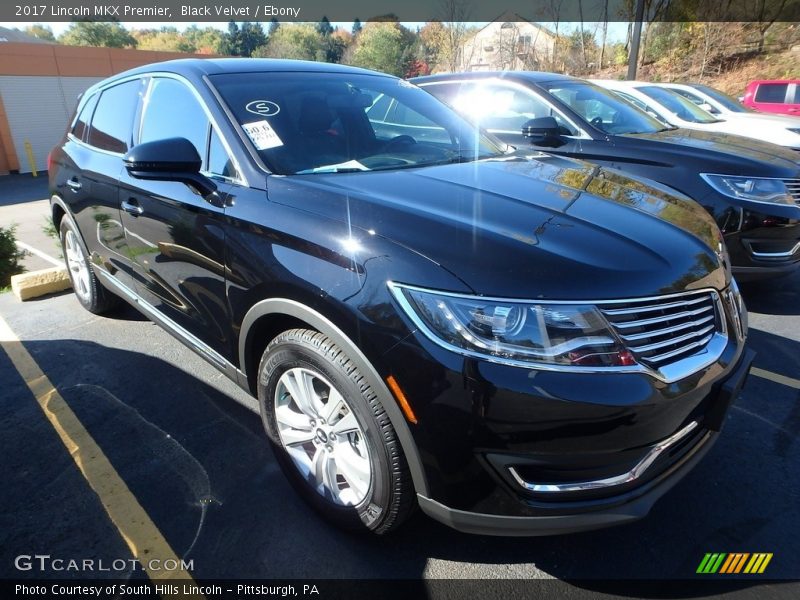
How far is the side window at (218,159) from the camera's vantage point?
2406 millimetres

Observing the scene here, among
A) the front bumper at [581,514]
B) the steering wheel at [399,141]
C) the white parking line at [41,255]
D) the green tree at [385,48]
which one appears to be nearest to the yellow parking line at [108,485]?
the front bumper at [581,514]

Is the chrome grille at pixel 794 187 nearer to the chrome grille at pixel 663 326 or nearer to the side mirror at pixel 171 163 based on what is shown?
the chrome grille at pixel 663 326

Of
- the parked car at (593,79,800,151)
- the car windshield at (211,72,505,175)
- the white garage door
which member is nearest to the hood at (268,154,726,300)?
the car windshield at (211,72,505,175)

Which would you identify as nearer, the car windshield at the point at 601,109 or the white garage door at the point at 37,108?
the car windshield at the point at 601,109

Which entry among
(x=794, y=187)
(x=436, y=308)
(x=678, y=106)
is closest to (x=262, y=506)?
(x=436, y=308)

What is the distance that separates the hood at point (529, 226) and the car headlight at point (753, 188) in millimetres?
2001

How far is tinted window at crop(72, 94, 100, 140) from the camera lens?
4.00m

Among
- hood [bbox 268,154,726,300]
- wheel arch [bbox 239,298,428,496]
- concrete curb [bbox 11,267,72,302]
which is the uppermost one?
hood [bbox 268,154,726,300]

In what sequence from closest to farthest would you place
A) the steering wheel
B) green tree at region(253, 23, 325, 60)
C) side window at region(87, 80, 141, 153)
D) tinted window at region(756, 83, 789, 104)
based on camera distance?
the steering wheel
side window at region(87, 80, 141, 153)
tinted window at region(756, 83, 789, 104)
green tree at region(253, 23, 325, 60)

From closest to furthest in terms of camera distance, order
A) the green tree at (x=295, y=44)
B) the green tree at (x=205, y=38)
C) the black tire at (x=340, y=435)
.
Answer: the black tire at (x=340, y=435)
the green tree at (x=295, y=44)
the green tree at (x=205, y=38)

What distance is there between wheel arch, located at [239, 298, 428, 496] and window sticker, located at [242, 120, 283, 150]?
76 cm

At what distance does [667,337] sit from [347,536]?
1.45 m

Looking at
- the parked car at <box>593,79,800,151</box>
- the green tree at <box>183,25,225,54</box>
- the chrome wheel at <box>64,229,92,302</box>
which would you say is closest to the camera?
the chrome wheel at <box>64,229,92,302</box>

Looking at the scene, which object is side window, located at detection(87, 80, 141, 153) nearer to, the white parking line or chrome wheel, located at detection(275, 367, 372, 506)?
chrome wheel, located at detection(275, 367, 372, 506)
